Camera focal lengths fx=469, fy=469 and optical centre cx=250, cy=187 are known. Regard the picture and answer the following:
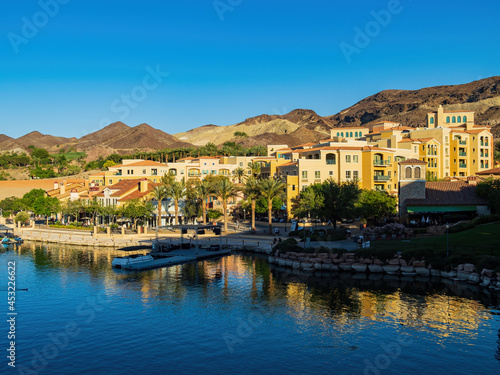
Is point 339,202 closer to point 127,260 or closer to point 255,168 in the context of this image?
point 127,260

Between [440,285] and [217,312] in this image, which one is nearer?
[217,312]

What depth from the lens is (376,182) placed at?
89.9 metres

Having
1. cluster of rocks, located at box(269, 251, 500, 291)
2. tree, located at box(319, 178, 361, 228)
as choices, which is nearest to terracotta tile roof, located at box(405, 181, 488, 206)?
tree, located at box(319, 178, 361, 228)

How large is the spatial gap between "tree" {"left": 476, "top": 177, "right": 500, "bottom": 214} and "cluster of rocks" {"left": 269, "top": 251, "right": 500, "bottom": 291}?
2121 cm

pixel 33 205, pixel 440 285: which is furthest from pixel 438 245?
pixel 33 205

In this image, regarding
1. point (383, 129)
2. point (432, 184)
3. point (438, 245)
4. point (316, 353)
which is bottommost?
point (316, 353)

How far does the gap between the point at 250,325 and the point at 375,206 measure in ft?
137

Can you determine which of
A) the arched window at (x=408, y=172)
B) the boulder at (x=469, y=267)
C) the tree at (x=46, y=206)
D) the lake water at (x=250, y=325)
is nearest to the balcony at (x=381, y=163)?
the arched window at (x=408, y=172)

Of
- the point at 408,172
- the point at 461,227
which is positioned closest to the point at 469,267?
the point at 461,227

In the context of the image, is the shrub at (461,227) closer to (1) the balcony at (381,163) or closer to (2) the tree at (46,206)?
(1) the balcony at (381,163)

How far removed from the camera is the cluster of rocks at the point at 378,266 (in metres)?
40.1

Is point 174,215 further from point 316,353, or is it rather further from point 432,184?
point 316,353

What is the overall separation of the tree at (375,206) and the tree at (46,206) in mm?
62645

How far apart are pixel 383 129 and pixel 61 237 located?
8795cm
